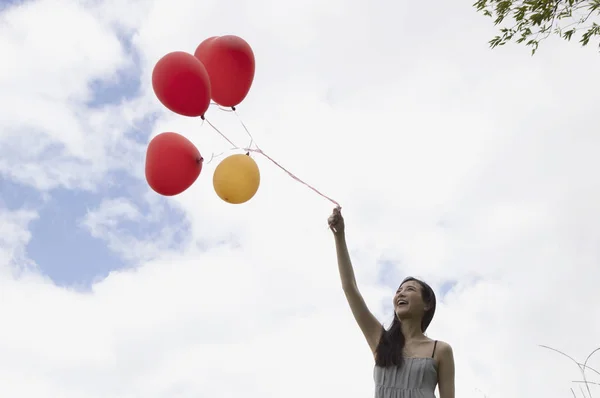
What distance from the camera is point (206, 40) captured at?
3.40 meters

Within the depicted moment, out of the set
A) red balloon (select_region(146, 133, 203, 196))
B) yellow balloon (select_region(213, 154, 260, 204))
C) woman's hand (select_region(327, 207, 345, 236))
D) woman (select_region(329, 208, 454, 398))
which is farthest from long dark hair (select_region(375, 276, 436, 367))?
red balloon (select_region(146, 133, 203, 196))

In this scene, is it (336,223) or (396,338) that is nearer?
(396,338)

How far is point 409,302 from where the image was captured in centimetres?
247

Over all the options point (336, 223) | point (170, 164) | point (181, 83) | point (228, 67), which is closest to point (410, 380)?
point (336, 223)

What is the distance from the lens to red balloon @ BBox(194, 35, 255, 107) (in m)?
3.24

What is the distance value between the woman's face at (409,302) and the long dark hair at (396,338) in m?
0.03

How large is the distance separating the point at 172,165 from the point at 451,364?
155cm

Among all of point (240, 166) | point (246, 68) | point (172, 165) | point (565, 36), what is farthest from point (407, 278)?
point (565, 36)

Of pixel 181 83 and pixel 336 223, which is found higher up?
pixel 181 83

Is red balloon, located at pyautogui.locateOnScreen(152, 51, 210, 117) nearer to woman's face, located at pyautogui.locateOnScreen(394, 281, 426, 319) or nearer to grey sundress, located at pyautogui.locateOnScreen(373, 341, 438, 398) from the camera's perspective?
woman's face, located at pyautogui.locateOnScreen(394, 281, 426, 319)

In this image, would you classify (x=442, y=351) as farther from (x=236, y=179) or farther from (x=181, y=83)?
(x=181, y=83)

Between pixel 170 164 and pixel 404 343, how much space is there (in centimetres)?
137

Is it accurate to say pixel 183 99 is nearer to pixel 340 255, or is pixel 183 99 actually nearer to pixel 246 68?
pixel 246 68

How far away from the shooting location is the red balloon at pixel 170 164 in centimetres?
297
